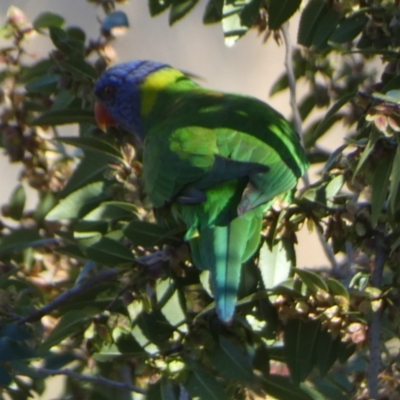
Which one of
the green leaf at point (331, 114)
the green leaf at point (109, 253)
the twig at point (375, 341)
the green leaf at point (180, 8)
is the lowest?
the twig at point (375, 341)

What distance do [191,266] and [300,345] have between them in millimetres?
339

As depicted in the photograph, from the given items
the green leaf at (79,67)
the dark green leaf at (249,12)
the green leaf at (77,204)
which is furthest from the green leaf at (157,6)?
the green leaf at (77,204)

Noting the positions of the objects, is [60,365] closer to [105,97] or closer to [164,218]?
Answer: [164,218]

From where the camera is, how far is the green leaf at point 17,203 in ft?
7.64

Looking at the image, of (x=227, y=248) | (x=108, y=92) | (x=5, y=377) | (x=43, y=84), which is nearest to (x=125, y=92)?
(x=108, y=92)

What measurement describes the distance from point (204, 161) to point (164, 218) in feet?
0.60

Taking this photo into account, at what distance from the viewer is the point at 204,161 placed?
189cm

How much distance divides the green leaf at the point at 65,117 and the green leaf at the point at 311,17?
1.87ft

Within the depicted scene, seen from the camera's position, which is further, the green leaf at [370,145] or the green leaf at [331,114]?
the green leaf at [331,114]

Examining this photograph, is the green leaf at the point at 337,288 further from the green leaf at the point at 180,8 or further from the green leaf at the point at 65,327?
the green leaf at the point at 180,8

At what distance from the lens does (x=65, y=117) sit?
209 cm

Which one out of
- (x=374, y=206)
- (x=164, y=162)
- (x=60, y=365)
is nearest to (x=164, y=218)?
(x=164, y=162)

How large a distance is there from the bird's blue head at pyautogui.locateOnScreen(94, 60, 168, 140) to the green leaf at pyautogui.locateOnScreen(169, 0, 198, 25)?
30cm

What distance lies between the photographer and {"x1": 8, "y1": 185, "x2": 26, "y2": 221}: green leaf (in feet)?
7.64
